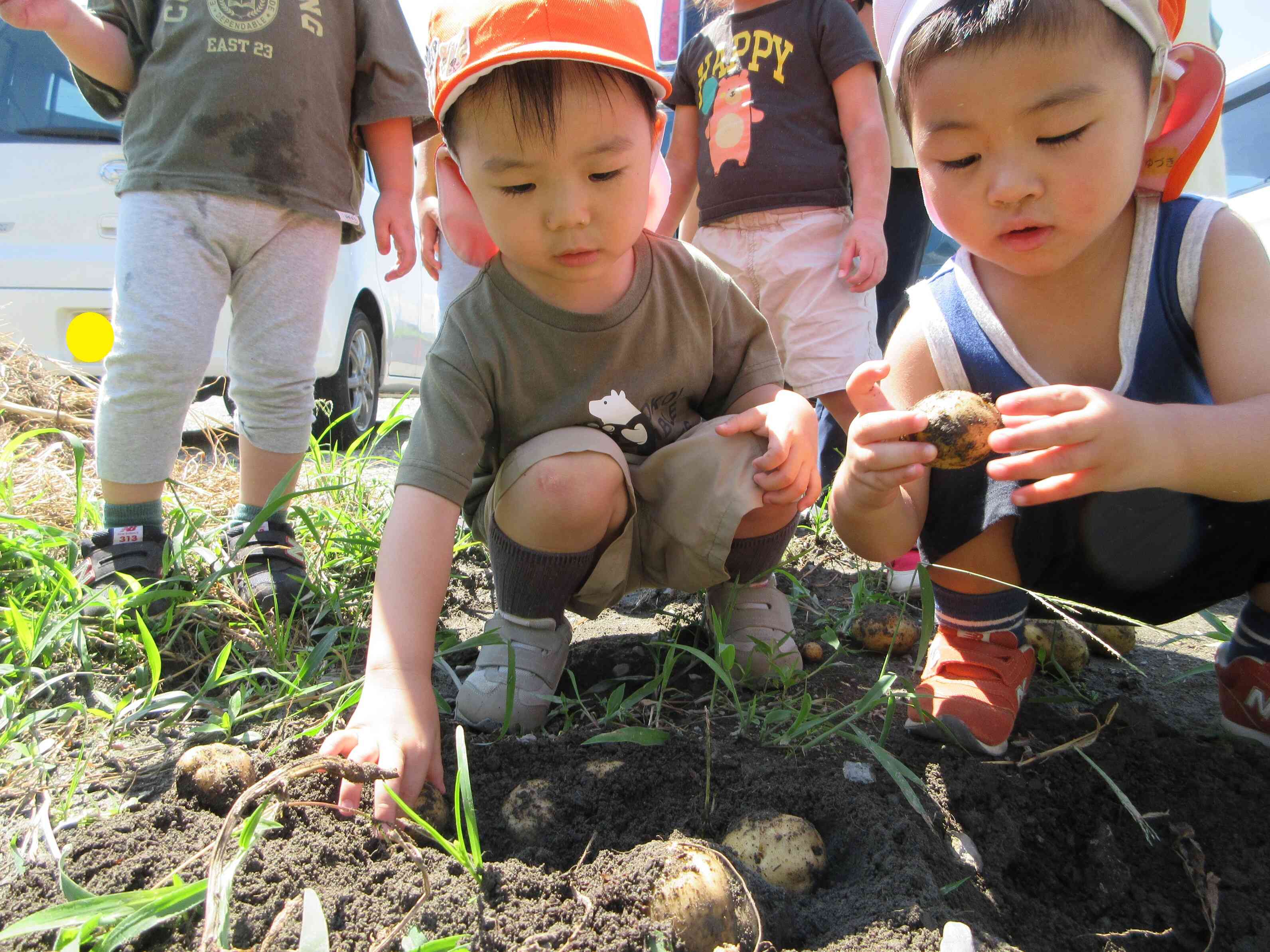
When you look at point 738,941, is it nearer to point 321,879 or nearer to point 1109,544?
point 321,879

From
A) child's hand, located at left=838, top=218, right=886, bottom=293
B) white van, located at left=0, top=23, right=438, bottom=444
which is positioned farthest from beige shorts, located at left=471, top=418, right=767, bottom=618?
white van, located at left=0, top=23, right=438, bottom=444

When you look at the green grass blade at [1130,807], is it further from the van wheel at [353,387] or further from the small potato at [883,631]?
the van wheel at [353,387]

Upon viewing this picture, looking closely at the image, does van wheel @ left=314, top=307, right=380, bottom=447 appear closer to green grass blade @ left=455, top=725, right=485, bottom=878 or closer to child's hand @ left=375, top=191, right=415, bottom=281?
child's hand @ left=375, top=191, right=415, bottom=281

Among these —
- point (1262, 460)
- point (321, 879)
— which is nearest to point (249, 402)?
point (321, 879)

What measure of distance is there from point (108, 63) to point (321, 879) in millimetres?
2221

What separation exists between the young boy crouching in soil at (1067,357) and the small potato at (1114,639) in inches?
9.3

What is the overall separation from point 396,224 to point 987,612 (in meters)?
1.92

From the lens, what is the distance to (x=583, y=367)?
75.4 inches

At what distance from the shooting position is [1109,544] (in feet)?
5.90

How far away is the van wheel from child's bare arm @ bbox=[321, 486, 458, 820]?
353cm

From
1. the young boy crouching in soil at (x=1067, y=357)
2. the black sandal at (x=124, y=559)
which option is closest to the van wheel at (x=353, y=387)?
the black sandal at (x=124, y=559)

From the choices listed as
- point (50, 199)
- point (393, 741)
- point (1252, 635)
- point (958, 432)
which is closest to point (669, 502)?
point (958, 432)

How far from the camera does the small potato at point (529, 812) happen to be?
1246 millimetres

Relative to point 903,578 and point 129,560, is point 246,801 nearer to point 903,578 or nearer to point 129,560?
point 129,560
